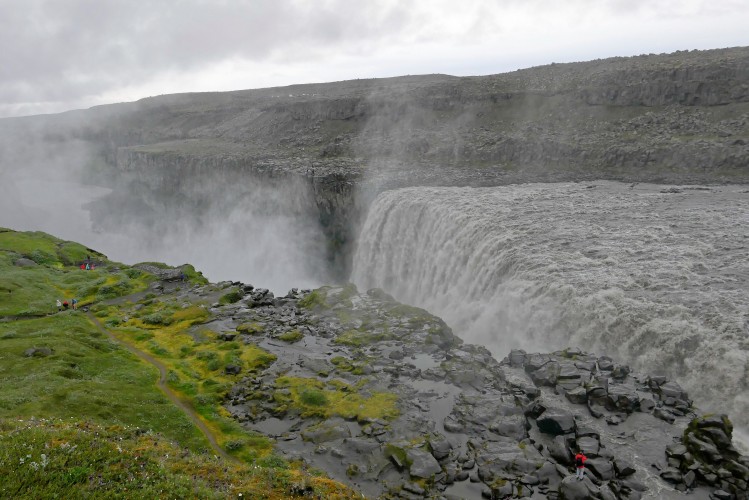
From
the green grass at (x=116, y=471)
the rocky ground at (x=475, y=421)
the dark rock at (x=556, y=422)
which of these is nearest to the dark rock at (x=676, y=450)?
the rocky ground at (x=475, y=421)

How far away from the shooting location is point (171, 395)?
106 feet

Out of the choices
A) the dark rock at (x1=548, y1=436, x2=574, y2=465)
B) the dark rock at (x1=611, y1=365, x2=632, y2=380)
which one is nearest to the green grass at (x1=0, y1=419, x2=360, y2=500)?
the dark rock at (x1=548, y1=436, x2=574, y2=465)

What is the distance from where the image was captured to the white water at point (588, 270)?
2911 cm

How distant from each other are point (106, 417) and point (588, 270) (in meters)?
34.4

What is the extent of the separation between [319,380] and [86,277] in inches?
1845

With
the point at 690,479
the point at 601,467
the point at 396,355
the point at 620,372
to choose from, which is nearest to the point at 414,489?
the point at 601,467

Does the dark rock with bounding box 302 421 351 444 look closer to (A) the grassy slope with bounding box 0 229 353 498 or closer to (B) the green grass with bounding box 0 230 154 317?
(A) the grassy slope with bounding box 0 229 353 498

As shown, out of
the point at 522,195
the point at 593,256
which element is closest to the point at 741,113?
the point at 522,195

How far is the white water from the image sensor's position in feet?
95.5

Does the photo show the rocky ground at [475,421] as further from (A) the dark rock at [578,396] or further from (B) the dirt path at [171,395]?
(B) the dirt path at [171,395]

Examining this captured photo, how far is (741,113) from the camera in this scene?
73.1 meters

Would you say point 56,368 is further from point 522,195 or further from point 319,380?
point 522,195

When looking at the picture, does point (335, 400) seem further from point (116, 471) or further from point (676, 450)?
point (676, 450)

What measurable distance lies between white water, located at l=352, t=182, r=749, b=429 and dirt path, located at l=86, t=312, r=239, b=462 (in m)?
22.2
